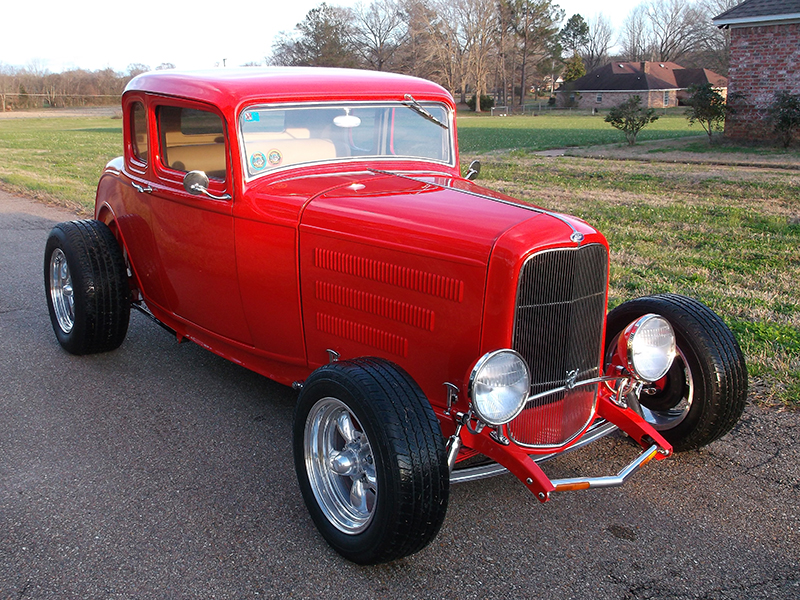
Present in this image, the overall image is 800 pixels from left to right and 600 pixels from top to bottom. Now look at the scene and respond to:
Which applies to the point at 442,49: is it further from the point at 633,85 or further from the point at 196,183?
the point at 196,183

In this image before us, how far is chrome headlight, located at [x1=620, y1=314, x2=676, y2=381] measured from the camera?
122 inches

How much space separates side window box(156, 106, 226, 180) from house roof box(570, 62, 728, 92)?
2432 inches

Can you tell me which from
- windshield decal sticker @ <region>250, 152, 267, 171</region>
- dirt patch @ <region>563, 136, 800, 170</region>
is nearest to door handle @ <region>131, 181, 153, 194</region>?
windshield decal sticker @ <region>250, 152, 267, 171</region>

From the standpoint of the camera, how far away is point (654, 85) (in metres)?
60.0

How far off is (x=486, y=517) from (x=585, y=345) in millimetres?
878

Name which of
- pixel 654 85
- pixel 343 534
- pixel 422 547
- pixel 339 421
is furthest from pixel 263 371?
pixel 654 85

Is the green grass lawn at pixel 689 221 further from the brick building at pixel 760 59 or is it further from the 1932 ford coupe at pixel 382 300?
the 1932 ford coupe at pixel 382 300

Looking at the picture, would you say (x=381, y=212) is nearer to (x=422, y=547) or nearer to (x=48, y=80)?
(x=422, y=547)

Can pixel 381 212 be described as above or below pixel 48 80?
below

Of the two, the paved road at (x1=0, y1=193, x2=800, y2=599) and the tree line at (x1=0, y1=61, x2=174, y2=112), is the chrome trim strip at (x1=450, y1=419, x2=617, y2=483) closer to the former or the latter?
the paved road at (x1=0, y1=193, x2=800, y2=599)

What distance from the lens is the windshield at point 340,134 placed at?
12.2 ft

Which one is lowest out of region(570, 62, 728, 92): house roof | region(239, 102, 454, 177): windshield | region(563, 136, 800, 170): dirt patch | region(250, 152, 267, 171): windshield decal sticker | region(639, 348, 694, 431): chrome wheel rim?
region(639, 348, 694, 431): chrome wheel rim

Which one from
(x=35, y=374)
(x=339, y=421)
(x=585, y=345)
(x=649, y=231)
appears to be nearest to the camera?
(x=339, y=421)

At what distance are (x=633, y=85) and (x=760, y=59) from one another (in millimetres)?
45404
